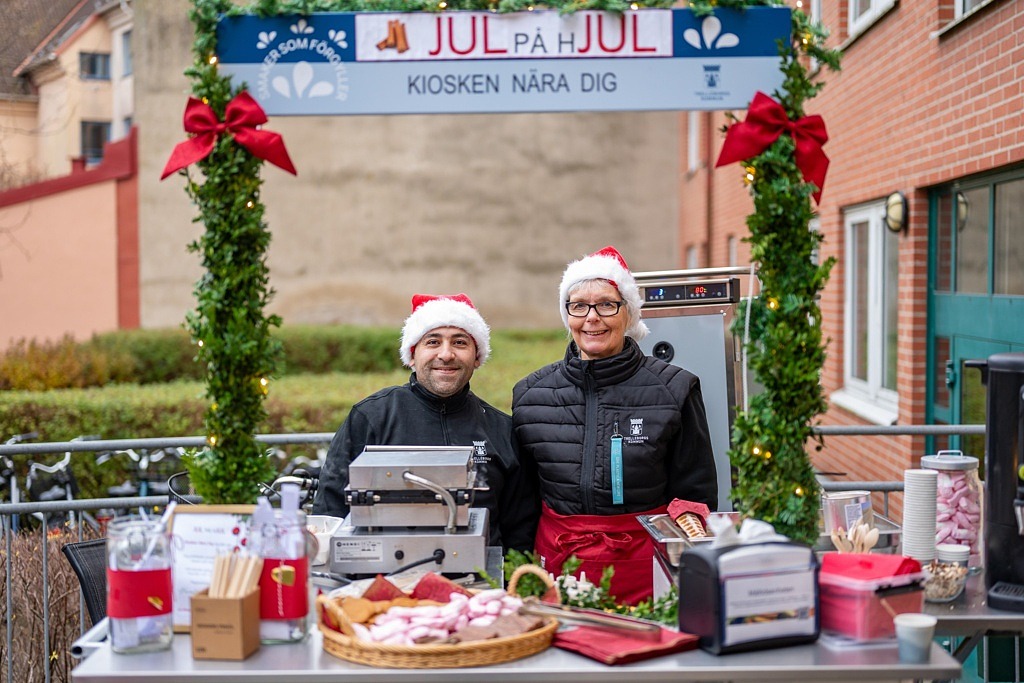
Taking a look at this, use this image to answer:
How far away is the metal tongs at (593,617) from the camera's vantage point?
2730 mm

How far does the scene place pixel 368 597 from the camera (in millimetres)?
2938

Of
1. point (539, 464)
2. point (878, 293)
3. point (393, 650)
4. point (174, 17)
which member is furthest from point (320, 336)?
point (393, 650)

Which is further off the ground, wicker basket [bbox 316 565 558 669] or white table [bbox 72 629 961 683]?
wicker basket [bbox 316 565 558 669]

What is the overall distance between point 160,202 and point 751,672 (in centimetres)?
1735

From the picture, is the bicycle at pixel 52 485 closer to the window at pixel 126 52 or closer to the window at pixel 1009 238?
the window at pixel 1009 238

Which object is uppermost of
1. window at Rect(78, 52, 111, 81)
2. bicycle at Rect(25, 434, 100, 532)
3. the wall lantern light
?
window at Rect(78, 52, 111, 81)

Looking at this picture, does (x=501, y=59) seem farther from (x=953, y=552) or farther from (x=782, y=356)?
(x=953, y=552)

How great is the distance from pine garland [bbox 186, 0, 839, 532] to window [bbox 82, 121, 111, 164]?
24.4m

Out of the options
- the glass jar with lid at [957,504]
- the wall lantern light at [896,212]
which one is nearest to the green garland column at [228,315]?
the glass jar with lid at [957,504]

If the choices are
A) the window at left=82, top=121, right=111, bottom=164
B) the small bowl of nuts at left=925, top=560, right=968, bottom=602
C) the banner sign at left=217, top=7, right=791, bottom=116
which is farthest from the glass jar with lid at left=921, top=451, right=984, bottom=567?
the window at left=82, top=121, right=111, bottom=164

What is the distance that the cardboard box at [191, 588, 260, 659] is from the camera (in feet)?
8.77

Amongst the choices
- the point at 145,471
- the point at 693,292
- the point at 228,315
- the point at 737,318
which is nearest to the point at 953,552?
the point at 737,318

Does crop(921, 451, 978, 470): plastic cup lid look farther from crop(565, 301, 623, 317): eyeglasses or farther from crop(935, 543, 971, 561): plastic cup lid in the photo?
crop(565, 301, 623, 317): eyeglasses

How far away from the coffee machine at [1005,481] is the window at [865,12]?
17.1ft
